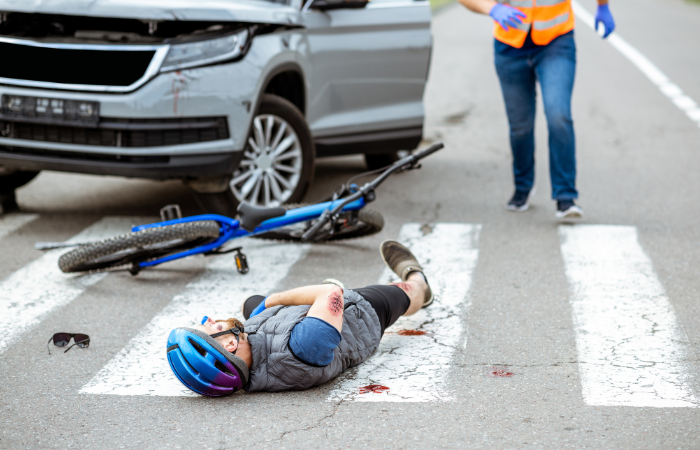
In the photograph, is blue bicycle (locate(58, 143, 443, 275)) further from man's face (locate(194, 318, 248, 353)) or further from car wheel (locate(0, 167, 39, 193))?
car wheel (locate(0, 167, 39, 193))

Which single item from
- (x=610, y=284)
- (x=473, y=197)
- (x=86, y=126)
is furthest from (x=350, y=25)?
(x=610, y=284)

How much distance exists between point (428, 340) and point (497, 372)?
0.51m

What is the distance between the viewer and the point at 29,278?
5426 mm

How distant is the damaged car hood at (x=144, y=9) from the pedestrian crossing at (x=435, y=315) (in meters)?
1.54

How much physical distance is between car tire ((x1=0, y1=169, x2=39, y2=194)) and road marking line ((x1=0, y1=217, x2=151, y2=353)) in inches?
48.3

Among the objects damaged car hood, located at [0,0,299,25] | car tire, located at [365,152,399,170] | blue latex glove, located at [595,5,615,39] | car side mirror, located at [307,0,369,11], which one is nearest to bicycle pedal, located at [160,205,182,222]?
damaged car hood, located at [0,0,299,25]

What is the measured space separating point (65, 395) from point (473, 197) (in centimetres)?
430

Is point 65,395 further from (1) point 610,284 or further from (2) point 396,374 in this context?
(1) point 610,284

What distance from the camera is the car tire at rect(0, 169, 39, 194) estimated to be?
6.85 metres

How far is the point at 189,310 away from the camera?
16.2 feet

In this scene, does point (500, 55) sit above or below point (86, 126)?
above

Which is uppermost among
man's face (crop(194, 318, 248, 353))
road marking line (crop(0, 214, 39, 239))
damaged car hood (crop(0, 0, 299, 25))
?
damaged car hood (crop(0, 0, 299, 25))

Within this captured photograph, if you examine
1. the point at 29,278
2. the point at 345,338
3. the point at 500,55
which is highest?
the point at 500,55

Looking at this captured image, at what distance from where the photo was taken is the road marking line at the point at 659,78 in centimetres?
1143
